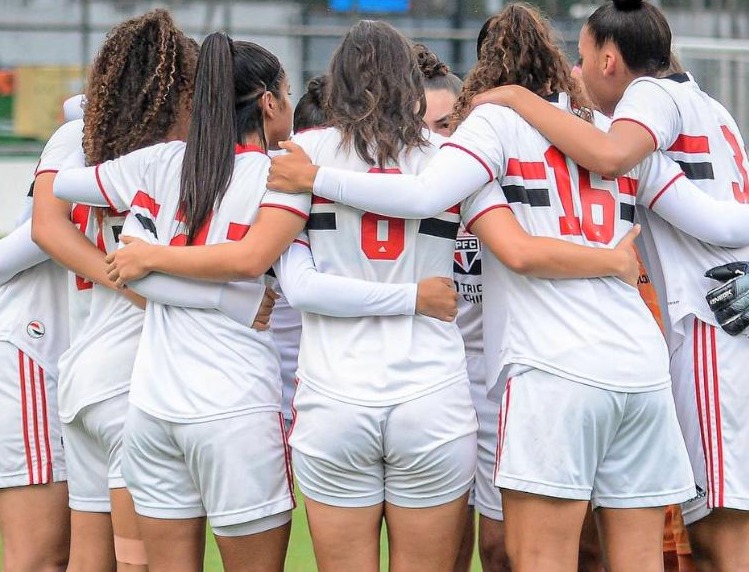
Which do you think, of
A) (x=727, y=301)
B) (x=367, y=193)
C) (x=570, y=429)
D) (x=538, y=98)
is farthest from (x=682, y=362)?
(x=367, y=193)

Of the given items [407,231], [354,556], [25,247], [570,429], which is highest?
[407,231]

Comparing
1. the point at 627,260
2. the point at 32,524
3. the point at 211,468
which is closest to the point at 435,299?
the point at 627,260

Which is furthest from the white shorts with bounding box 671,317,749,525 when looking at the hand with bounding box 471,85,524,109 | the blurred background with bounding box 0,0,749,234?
the blurred background with bounding box 0,0,749,234

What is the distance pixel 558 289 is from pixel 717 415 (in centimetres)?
64

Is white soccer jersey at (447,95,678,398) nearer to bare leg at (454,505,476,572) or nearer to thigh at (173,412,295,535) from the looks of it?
thigh at (173,412,295,535)

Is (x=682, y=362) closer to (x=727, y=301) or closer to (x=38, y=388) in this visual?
(x=727, y=301)

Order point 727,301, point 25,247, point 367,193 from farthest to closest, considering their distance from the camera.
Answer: point 25,247 → point 727,301 → point 367,193

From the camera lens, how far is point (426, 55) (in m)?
3.79

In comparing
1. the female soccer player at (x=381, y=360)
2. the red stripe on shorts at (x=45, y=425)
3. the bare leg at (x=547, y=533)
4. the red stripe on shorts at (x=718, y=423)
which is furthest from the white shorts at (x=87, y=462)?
the red stripe on shorts at (x=718, y=423)

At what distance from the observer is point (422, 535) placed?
284 centimetres

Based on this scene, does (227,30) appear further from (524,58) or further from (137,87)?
(524,58)

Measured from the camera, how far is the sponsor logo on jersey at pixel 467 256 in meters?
3.41

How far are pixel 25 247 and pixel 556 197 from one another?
155 centimetres

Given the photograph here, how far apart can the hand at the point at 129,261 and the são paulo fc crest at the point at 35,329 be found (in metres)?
0.55
